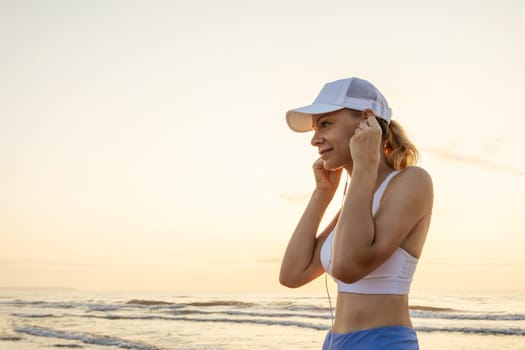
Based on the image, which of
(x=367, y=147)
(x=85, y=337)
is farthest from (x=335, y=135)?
(x=85, y=337)

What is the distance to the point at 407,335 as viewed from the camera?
238 centimetres

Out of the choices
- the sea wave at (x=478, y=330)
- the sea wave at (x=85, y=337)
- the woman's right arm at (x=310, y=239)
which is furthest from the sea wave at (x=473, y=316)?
the woman's right arm at (x=310, y=239)

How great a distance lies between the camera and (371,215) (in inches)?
90.8

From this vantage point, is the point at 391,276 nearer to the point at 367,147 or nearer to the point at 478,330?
the point at 367,147

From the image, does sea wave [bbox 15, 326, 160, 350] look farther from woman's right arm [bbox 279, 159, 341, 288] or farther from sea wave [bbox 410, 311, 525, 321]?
sea wave [bbox 410, 311, 525, 321]

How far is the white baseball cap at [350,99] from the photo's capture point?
2.52 meters

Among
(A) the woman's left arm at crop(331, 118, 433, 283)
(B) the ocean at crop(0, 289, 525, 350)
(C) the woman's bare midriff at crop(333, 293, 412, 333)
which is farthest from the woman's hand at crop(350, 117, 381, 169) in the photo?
(B) the ocean at crop(0, 289, 525, 350)

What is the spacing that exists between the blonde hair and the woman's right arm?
0.43 m

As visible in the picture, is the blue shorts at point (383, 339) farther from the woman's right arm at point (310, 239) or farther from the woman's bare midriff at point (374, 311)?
the woman's right arm at point (310, 239)

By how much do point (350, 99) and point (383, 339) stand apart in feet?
2.86

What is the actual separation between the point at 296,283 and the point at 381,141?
2.58 feet

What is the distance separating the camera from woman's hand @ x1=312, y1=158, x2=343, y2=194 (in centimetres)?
300

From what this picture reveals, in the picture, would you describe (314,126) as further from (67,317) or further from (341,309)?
(67,317)

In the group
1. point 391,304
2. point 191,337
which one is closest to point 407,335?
point 391,304
